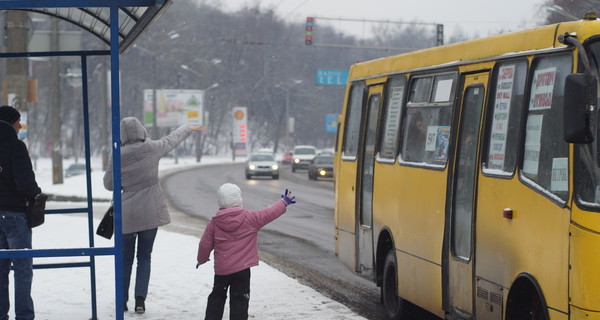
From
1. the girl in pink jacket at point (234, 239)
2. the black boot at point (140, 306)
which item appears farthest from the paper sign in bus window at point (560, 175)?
the black boot at point (140, 306)

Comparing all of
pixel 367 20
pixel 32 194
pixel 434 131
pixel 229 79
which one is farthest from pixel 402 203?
pixel 229 79

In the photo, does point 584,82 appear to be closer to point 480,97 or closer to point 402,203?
point 480,97

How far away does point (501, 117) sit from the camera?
24.9ft

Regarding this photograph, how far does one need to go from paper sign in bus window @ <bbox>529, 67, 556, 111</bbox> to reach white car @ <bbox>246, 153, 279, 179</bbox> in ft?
151

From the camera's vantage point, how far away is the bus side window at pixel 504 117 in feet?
23.9

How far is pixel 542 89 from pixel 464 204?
149 cm

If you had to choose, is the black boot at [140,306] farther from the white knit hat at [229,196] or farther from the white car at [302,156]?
the white car at [302,156]

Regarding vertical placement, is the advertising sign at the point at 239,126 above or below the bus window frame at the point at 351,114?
below

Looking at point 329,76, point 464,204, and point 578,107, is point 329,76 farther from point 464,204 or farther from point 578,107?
point 578,107

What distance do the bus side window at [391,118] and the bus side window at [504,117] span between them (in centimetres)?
238

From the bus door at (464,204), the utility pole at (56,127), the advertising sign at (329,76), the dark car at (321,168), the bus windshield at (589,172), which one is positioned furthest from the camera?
the advertising sign at (329,76)

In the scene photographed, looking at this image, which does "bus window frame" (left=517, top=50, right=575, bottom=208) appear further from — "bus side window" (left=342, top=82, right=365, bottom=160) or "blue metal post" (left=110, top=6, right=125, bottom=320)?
"bus side window" (left=342, top=82, right=365, bottom=160)

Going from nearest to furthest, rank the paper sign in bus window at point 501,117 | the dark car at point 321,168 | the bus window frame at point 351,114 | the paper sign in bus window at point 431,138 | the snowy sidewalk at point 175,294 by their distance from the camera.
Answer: the paper sign in bus window at point 501,117 → the paper sign in bus window at point 431,138 → the snowy sidewalk at point 175,294 → the bus window frame at point 351,114 → the dark car at point 321,168

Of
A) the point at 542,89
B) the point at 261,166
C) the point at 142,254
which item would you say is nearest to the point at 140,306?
the point at 142,254
